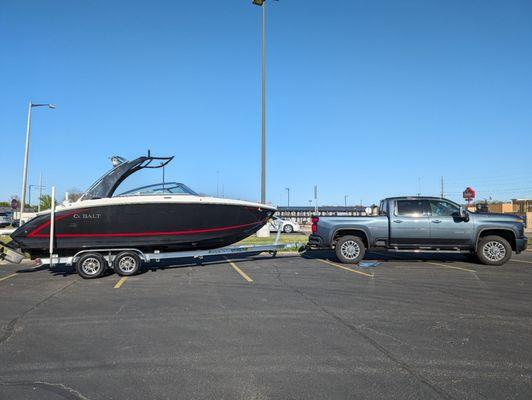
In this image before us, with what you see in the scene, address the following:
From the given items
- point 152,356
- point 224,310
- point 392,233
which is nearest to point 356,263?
point 392,233

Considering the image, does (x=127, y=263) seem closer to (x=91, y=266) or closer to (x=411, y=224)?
(x=91, y=266)

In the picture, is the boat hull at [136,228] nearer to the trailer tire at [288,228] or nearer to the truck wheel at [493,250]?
the truck wheel at [493,250]

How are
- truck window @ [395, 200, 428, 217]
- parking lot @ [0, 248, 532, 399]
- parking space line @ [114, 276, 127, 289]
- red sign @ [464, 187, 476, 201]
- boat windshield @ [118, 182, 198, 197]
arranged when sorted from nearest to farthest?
parking lot @ [0, 248, 532, 399]
parking space line @ [114, 276, 127, 289]
boat windshield @ [118, 182, 198, 197]
truck window @ [395, 200, 428, 217]
red sign @ [464, 187, 476, 201]

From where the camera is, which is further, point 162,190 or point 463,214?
point 463,214

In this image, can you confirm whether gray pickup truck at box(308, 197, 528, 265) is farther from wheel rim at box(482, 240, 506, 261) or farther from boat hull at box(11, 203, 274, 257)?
boat hull at box(11, 203, 274, 257)

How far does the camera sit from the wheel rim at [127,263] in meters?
10.2

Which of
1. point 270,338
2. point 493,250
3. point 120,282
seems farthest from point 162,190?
point 493,250

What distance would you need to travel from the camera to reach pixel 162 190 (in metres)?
10.8

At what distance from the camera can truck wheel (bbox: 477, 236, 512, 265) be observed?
11.3m

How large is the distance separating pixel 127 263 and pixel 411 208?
26.4 ft

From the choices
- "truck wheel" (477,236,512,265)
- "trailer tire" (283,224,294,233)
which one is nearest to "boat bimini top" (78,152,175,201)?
"truck wheel" (477,236,512,265)

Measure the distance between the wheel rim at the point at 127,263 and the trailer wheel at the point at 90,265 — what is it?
426 millimetres

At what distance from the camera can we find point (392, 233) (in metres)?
11.7

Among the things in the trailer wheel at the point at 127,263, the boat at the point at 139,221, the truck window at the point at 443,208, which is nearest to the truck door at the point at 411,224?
the truck window at the point at 443,208
